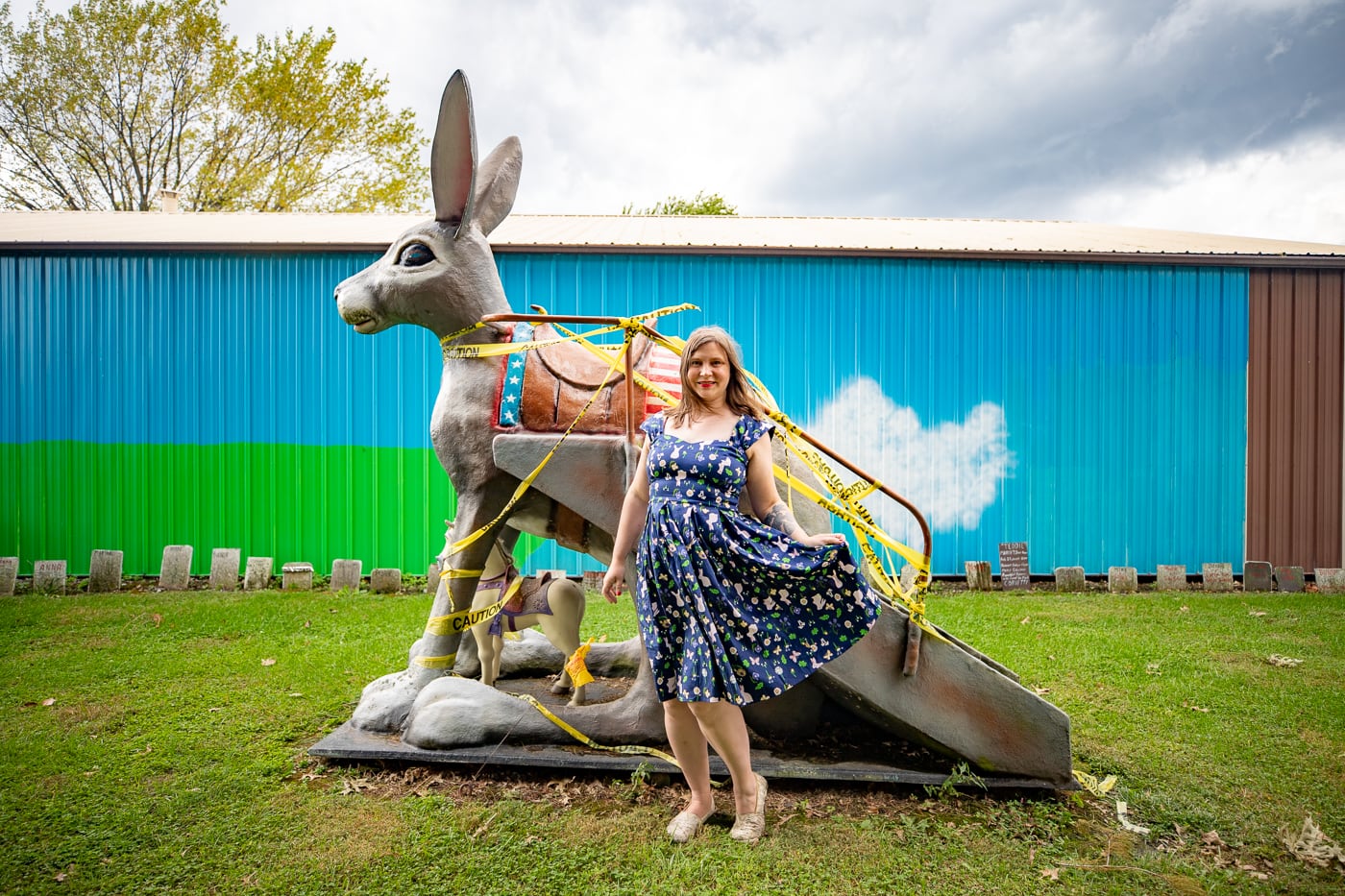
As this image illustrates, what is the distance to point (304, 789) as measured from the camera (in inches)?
122

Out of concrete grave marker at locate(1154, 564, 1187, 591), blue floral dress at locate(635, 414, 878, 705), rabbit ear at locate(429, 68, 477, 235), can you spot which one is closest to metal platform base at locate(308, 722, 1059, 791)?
blue floral dress at locate(635, 414, 878, 705)

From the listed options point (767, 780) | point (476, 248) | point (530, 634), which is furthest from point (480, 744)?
point (476, 248)

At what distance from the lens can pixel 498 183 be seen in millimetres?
3787

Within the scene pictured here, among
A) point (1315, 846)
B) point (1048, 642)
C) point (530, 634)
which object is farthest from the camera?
point (1048, 642)

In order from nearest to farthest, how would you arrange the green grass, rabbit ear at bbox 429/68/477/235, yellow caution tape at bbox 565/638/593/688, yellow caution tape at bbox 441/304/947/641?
1. the green grass
2. yellow caution tape at bbox 441/304/947/641
3. rabbit ear at bbox 429/68/477/235
4. yellow caution tape at bbox 565/638/593/688

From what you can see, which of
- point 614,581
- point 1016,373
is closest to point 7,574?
point 614,581

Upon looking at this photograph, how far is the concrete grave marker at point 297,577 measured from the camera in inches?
300

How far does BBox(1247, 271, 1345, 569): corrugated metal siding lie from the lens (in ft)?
26.4

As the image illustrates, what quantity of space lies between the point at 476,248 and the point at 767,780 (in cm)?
268

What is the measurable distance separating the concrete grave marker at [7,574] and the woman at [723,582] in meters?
7.59

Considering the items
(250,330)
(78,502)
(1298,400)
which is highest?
(250,330)

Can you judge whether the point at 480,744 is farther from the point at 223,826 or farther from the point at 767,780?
the point at 767,780

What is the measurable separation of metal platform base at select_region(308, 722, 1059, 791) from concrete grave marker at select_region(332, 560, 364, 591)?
15.4 ft

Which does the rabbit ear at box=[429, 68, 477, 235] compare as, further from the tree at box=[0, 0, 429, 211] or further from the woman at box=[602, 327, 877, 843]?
the tree at box=[0, 0, 429, 211]
